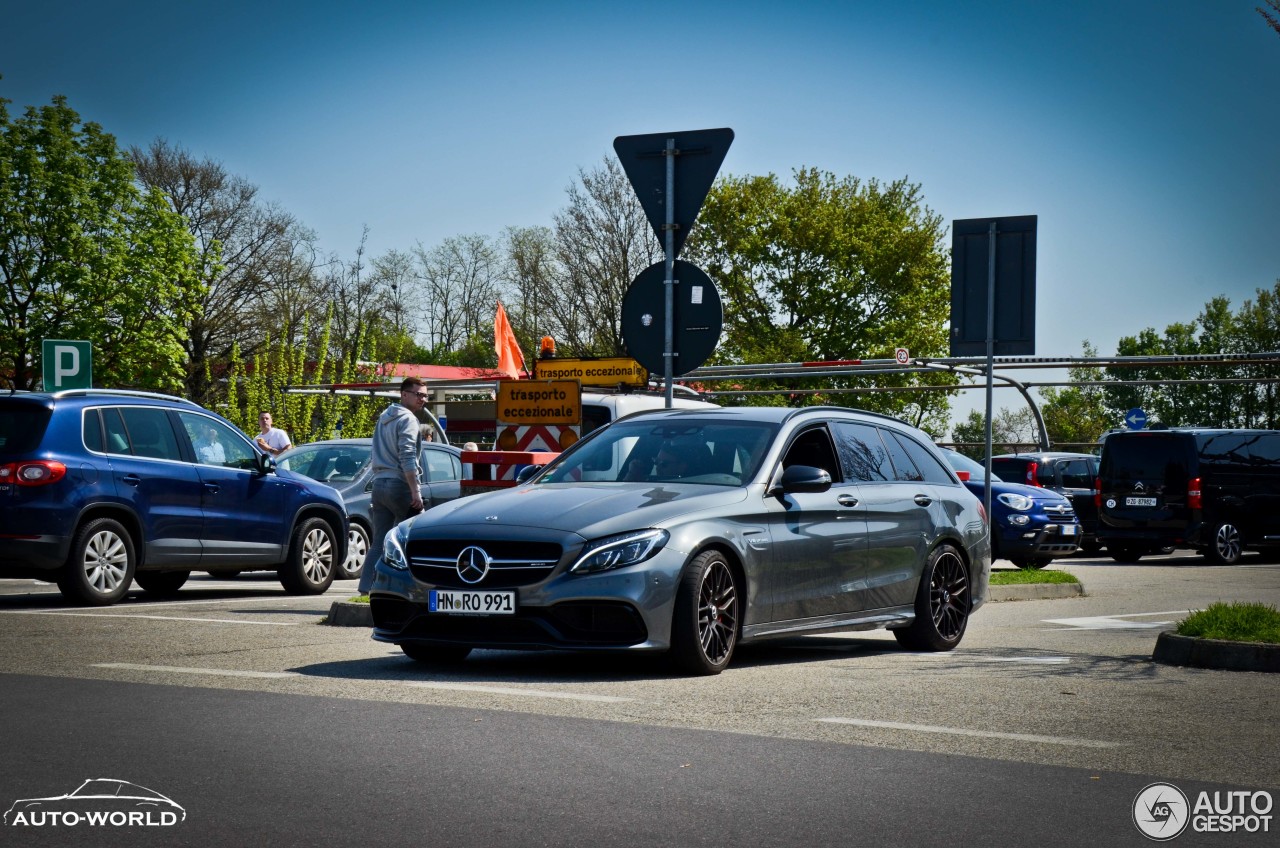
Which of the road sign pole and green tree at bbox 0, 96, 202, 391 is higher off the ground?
green tree at bbox 0, 96, 202, 391

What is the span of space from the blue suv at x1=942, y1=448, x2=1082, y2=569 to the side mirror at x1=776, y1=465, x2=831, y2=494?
12205 millimetres

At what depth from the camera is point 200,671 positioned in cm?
866

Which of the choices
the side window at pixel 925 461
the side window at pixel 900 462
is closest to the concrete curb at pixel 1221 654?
the side window at pixel 900 462

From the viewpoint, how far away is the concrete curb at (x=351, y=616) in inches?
461

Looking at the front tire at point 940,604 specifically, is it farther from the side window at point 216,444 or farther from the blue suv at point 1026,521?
the blue suv at point 1026,521

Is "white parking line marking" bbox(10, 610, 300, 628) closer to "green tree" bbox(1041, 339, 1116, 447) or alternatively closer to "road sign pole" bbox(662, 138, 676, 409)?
"road sign pole" bbox(662, 138, 676, 409)

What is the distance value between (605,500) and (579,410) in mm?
6832

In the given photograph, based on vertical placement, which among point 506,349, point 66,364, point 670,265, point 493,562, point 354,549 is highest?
point 670,265

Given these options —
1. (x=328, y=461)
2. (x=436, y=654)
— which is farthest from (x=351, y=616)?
(x=328, y=461)

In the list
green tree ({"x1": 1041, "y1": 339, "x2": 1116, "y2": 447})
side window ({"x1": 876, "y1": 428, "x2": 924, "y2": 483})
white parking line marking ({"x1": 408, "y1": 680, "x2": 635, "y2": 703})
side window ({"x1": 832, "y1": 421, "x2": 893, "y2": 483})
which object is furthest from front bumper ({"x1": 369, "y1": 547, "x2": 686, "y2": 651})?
green tree ({"x1": 1041, "y1": 339, "x2": 1116, "y2": 447})

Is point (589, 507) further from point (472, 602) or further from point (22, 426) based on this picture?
point (22, 426)

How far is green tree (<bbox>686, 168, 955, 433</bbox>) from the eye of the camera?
57.2 meters

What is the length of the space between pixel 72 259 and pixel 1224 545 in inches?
1328

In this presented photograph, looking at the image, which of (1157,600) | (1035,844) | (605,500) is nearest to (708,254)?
(1157,600)
